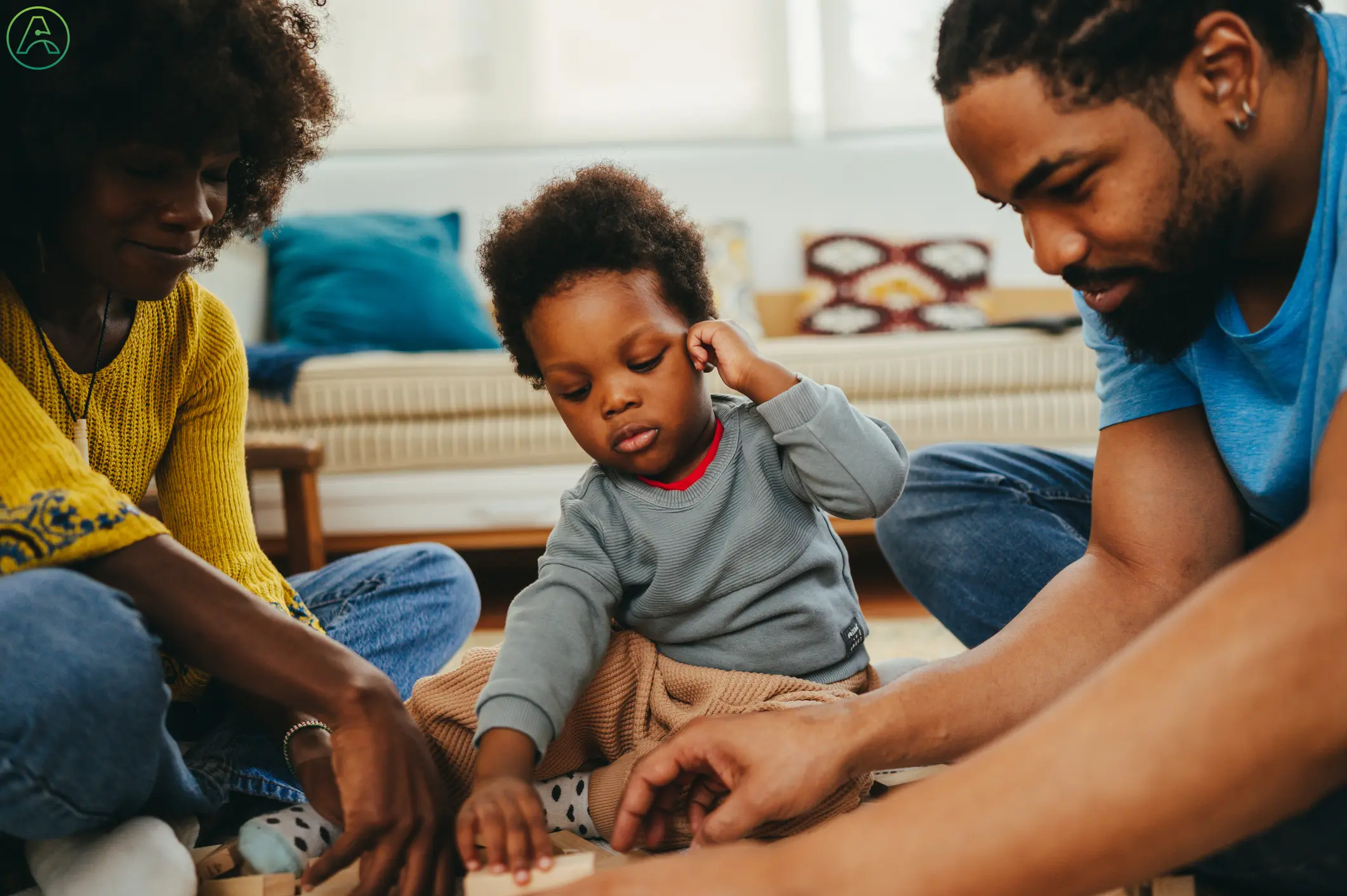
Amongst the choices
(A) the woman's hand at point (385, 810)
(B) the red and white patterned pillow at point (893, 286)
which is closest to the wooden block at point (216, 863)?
(A) the woman's hand at point (385, 810)

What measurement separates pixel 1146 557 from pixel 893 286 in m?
2.57

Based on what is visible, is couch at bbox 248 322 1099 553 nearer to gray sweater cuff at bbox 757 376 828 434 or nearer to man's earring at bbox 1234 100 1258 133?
gray sweater cuff at bbox 757 376 828 434

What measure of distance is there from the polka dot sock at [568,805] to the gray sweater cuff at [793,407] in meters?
0.39

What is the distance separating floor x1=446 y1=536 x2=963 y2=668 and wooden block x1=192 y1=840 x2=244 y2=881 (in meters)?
0.84

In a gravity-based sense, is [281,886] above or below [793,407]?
below

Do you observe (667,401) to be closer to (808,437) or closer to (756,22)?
(808,437)

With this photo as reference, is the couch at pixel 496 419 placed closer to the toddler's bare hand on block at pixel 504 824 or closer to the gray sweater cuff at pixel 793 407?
the gray sweater cuff at pixel 793 407

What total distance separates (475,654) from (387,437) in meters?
1.76

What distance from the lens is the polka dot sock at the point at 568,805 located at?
1049 mm

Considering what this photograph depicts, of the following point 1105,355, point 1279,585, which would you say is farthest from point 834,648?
point 1279,585

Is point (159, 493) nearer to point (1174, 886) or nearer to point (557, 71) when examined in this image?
point (1174, 886)

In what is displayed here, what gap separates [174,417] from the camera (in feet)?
4.02

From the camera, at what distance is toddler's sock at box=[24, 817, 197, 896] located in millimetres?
812

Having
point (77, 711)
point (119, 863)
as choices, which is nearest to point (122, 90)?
point (77, 711)
